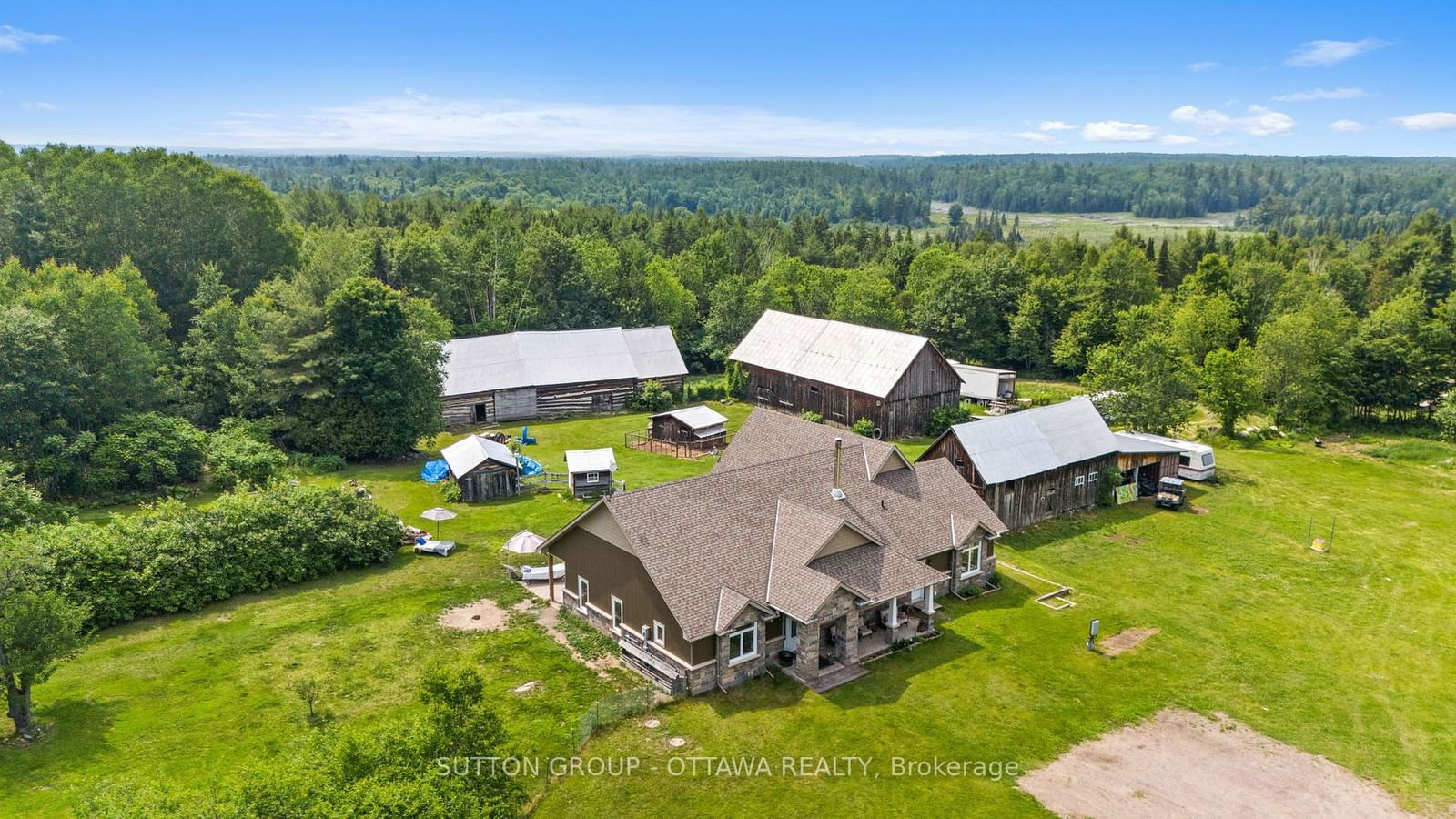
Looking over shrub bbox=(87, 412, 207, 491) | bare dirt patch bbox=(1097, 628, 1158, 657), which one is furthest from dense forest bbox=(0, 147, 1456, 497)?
bare dirt patch bbox=(1097, 628, 1158, 657)

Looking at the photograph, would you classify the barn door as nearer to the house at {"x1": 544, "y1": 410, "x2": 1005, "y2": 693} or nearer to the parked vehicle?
the house at {"x1": 544, "y1": 410, "x2": 1005, "y2": 693}

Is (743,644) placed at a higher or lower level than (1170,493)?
lower

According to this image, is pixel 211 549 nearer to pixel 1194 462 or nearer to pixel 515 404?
pixel 515 404

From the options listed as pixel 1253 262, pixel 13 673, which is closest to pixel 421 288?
pixel 13 673

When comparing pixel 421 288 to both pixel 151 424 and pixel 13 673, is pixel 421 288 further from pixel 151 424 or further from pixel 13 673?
pixel 13 673

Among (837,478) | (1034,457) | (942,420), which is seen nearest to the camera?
(837,478)

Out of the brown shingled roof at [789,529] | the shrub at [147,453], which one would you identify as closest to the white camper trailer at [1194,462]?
the brown shingled roof at [789,529]

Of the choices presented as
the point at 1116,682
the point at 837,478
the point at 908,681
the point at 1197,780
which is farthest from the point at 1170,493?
the point at 908,681
